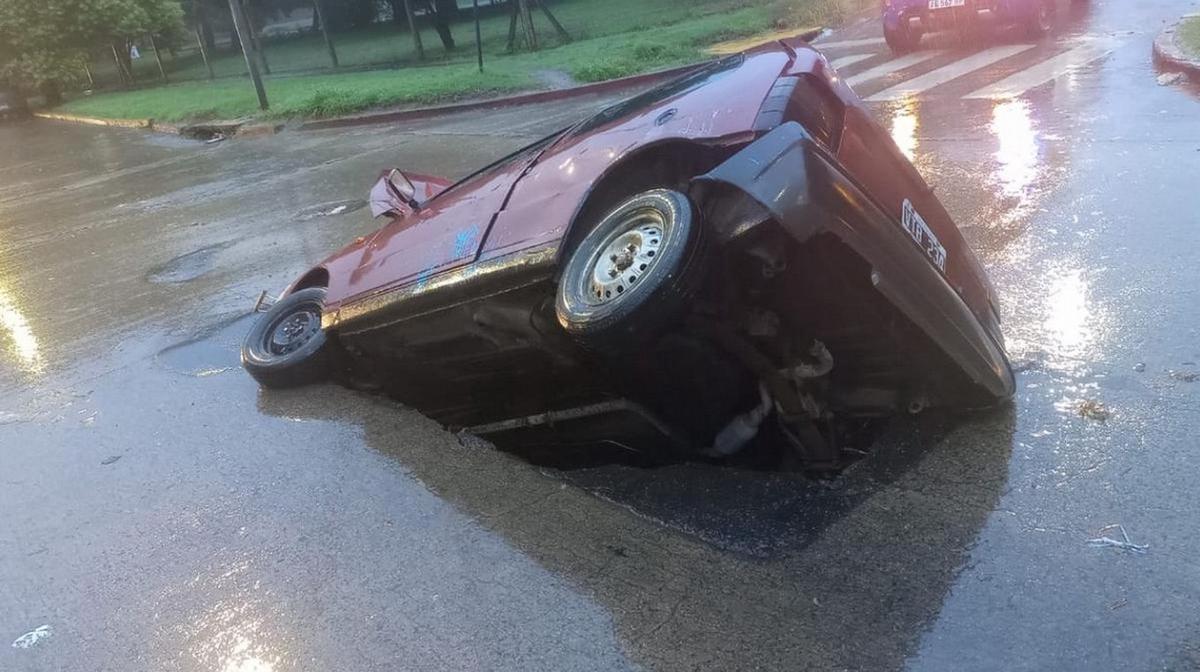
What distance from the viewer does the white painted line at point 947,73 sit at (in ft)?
36.5

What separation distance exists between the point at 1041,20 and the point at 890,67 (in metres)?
2.26

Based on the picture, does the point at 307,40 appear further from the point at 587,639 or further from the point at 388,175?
the point at 587,639

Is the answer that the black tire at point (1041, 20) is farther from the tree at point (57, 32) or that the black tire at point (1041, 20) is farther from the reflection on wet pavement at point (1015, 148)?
the tree at point (57, 32)

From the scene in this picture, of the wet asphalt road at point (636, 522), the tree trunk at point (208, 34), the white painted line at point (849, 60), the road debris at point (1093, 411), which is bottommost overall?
the road debris at point (1093, 411)

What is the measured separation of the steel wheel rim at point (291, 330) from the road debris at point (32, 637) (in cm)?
207

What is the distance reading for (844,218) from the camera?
293cm

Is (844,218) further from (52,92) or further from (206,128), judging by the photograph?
(52,92)

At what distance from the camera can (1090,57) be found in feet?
38.2

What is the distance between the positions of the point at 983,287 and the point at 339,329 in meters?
2.86

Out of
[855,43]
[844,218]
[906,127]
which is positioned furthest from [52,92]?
[844,218]

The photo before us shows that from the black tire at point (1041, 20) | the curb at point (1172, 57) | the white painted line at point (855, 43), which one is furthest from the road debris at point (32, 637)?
the white painted line at point (855, 43)

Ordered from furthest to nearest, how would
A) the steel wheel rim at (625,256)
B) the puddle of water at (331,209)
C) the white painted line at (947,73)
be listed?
the white painted line at (947,73) → the puddle of water at (331,209) → the steel wheel rim at (625,256)

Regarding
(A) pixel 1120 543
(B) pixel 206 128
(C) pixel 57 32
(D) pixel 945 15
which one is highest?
(C) pixel 57 32

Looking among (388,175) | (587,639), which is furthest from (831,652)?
(388,175)
